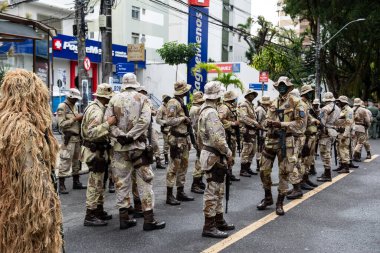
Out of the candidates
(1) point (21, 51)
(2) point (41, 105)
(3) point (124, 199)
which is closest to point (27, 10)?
(1) point (21, 51)

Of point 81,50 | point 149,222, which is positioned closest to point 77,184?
point 149,222

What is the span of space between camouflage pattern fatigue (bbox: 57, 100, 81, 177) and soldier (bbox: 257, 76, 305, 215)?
3687 millimetres

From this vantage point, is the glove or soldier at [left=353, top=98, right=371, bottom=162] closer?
the glove

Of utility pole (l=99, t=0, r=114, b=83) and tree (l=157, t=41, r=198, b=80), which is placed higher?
tree (l=157, t=41, r=198, b=80)

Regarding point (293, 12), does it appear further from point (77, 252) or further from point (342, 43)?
point (77, 252)

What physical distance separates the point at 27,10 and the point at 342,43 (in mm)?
20213

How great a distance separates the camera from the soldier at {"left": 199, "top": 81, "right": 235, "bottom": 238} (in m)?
5.64

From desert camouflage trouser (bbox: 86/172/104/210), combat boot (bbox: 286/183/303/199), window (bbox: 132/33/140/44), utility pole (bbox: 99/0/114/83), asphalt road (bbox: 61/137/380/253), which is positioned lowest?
asphalt road (bbox: 61/137/380/253)

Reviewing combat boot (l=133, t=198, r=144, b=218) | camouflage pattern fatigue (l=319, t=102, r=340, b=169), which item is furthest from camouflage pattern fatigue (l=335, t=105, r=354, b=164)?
combat boot (l=133, t=198, r=144, b=218)

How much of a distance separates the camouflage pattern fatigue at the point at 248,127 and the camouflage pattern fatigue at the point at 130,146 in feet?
15.5

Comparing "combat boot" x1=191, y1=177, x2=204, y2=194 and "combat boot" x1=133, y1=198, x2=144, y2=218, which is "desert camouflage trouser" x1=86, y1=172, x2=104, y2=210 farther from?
"combat boot" x1=191, y1=177, x2=204, y2=194

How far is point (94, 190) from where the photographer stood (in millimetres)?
6250

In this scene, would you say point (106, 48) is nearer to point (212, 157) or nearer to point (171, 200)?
point (171, 200)

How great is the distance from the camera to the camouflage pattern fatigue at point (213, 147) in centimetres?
562
